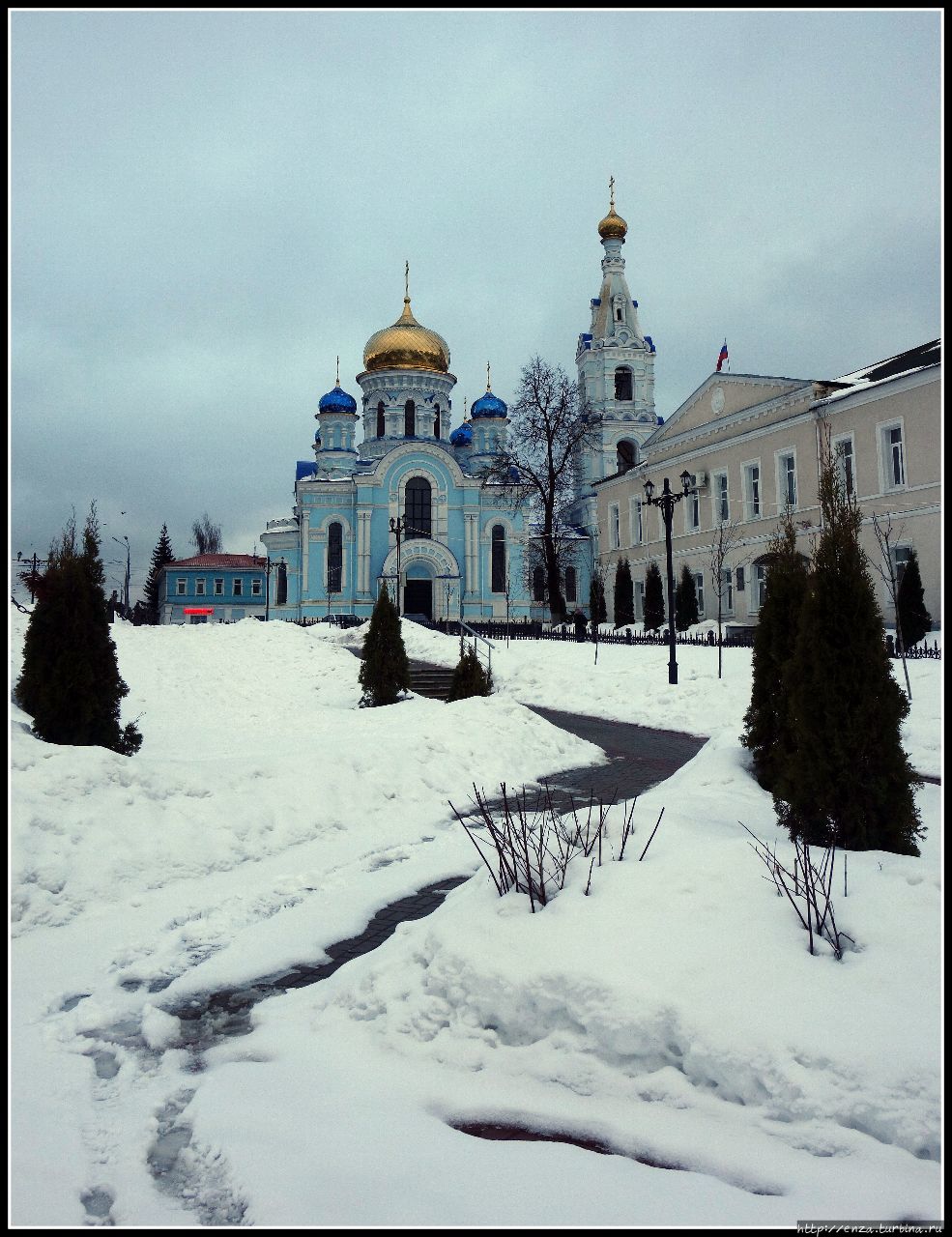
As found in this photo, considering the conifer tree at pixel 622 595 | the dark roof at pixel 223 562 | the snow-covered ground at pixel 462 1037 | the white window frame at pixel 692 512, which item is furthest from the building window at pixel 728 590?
the dark roof at pixel 223 562

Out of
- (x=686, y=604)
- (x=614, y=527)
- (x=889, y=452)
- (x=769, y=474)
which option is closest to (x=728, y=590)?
(x=686, y=604)

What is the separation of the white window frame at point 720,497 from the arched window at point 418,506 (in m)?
17.0

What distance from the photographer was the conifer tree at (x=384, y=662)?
14148 mm

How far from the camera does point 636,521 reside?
40.5 m

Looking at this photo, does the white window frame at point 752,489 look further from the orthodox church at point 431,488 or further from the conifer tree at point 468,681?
the conifer tree at point 468,681

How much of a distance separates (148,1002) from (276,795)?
3.21 meters

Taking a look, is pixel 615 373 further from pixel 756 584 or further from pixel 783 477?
pixel 756 584

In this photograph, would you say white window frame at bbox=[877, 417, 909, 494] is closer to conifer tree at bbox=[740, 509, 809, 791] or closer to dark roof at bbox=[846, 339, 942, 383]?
dark roof at bbox=[846, 339, 942, 383]

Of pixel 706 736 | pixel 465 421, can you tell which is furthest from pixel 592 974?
pixel 465 421

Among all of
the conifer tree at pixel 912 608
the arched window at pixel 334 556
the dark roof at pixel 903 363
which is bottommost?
the conifer tree at pixel 912 608

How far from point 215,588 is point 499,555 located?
93.8 ft

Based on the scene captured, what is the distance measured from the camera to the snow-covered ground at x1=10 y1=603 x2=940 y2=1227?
2.70 m

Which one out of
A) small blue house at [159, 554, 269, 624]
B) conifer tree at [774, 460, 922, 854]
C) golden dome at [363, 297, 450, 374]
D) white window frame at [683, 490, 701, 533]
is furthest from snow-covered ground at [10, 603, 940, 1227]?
small blue house at [159, 554, 269, 624]

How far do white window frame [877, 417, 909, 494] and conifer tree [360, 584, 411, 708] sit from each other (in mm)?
20435
